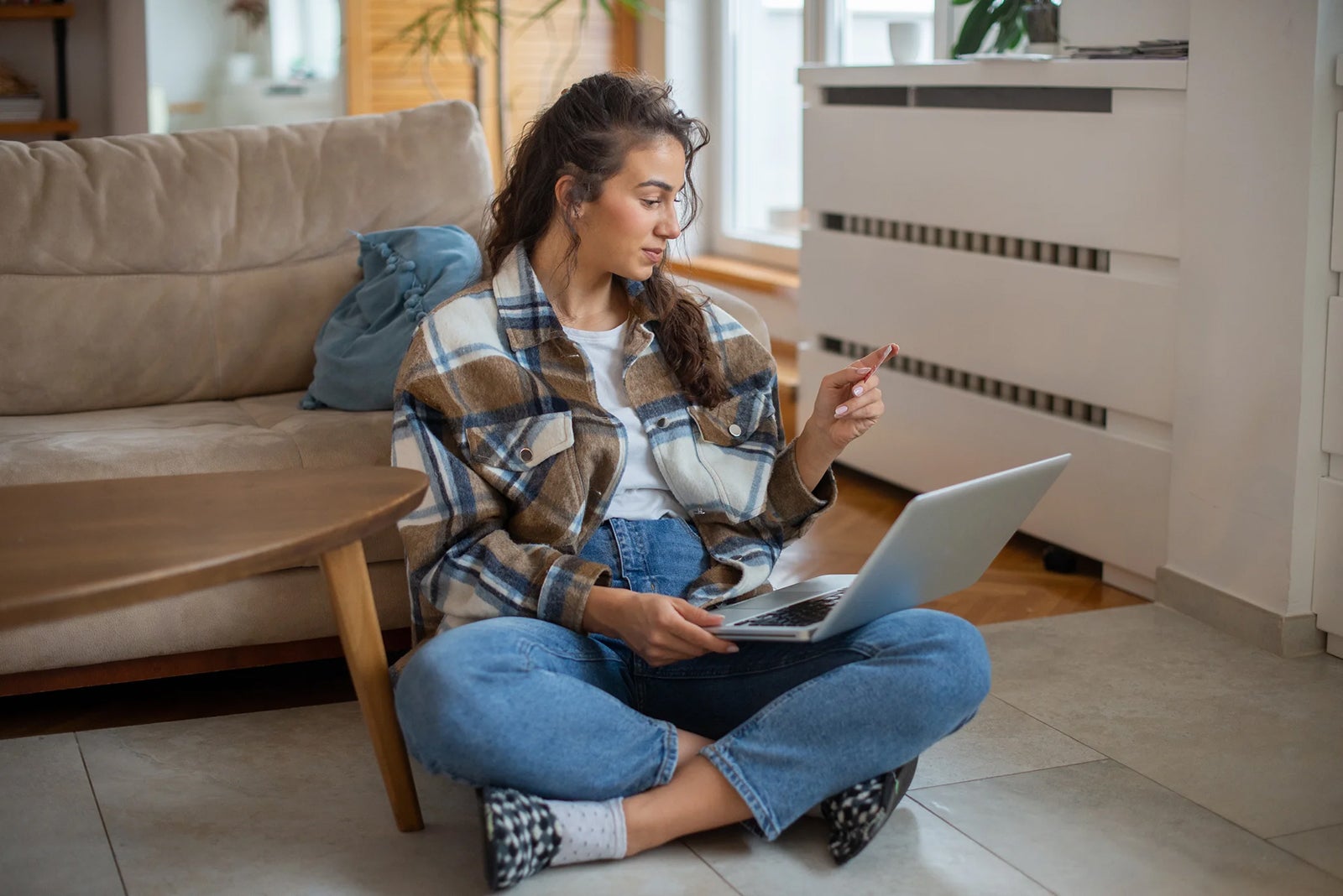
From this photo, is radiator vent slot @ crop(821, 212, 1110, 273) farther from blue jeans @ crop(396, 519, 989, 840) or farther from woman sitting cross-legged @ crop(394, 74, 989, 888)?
blue jeans @ crop(396, 519, 989, 840)

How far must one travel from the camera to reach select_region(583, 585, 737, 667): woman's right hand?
1.56 m

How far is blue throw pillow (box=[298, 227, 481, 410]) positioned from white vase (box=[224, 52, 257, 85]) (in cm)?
273

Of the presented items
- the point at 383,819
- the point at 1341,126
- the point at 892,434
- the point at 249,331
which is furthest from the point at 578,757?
the point at 892,434

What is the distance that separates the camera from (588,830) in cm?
158

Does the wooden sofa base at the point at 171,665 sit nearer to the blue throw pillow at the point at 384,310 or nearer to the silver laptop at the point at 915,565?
the blue throw pillow at the point at 384,310

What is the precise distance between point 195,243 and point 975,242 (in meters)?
1.53

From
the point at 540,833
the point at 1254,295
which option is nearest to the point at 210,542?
the point at 540,833

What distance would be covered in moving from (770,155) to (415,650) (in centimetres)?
387

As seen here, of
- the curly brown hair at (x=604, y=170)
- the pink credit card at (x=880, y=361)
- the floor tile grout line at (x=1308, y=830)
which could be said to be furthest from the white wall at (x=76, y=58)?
the floor tile grout line at (x=1308, y=830)

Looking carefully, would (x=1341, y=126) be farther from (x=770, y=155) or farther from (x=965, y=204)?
(x=770, y=155)

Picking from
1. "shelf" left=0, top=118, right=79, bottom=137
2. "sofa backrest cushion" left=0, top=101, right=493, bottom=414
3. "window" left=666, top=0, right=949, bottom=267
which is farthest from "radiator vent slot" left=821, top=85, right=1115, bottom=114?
"shelf" left=0, top=118, right=79, bottom=137

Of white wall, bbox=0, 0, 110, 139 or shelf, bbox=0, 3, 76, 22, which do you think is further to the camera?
white wall, bbox=0, 0, 110, 139

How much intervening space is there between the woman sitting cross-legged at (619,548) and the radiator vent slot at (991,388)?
1128 mm

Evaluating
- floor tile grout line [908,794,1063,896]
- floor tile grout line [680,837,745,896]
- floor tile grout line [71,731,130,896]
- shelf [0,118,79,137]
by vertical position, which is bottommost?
floor tile grout line [71,731,130,896]
